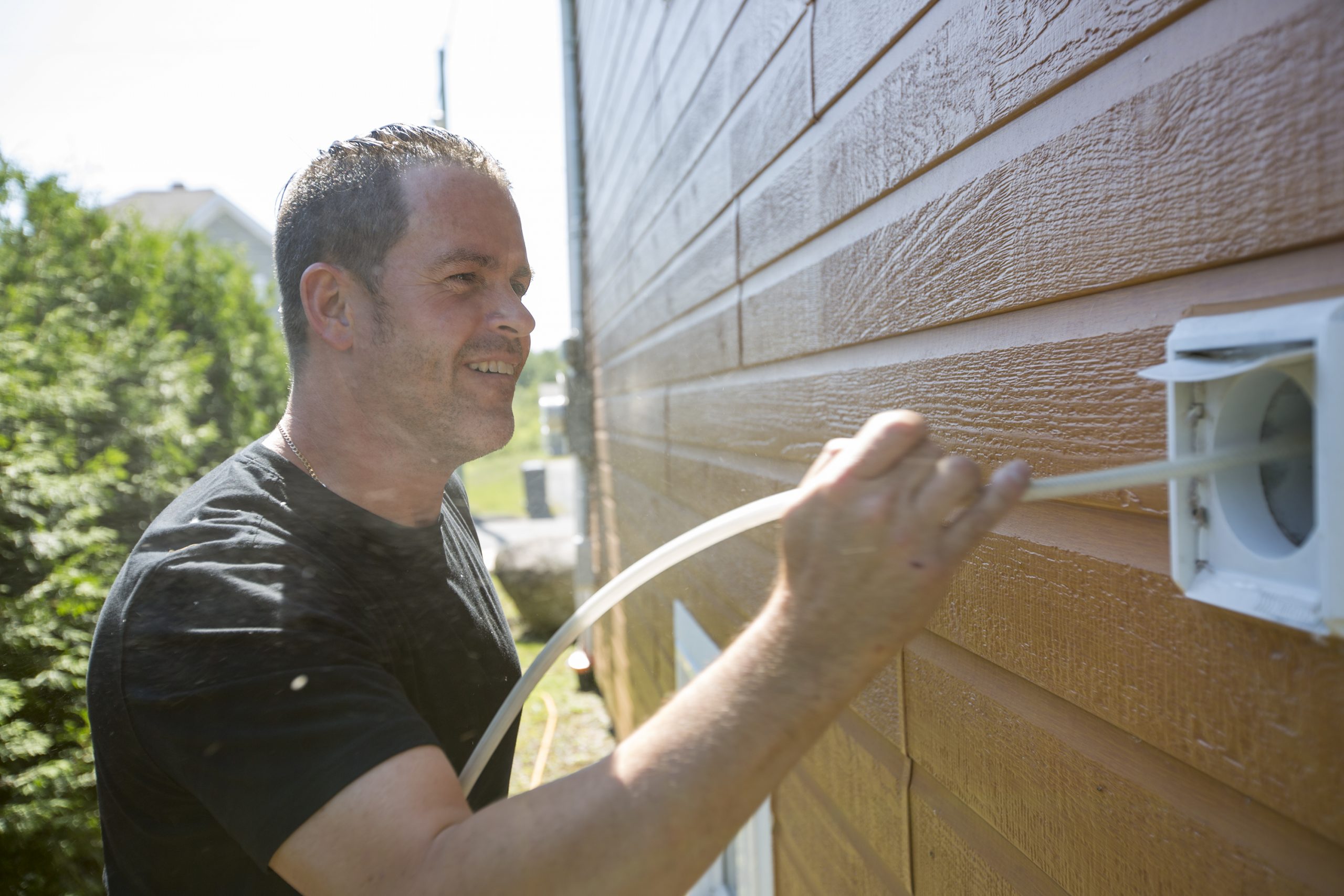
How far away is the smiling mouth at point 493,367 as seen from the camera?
1511 mm

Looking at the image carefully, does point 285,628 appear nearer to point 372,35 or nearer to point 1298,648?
point 1298,648

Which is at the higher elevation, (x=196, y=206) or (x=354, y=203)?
(x=196, y=206)

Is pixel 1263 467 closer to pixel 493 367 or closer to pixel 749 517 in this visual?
pixel 749 517

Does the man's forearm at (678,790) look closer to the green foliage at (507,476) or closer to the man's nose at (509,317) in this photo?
the man's nose at (509,317)

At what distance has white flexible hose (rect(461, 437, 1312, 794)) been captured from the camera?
1.80ft

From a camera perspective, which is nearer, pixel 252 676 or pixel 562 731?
pixel 252 676

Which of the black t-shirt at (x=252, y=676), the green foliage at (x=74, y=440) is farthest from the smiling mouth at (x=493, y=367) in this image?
the green foliage at (x=74, y=440)

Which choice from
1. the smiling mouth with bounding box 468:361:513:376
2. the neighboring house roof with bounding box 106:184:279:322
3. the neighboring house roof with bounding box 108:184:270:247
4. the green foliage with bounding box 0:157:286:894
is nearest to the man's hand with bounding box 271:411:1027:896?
the smiling mouth with bounding box 468:361:513:376

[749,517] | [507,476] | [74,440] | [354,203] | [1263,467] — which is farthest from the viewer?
[507,476]

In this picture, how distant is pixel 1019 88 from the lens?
2.59 feet

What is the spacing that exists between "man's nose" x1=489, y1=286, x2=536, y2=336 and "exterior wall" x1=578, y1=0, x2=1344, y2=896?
0.51 metres

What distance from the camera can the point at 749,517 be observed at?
76cm

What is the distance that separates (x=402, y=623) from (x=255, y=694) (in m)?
0.46

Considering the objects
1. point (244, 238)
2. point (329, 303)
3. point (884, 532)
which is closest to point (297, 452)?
point (329, 303)
